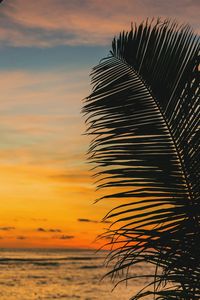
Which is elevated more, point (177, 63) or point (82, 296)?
point (177, 63)

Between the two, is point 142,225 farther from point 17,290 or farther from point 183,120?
point 17,290

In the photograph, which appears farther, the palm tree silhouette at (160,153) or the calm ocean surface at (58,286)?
the calm ocean surface at (58,286)

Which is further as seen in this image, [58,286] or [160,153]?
[58,286]

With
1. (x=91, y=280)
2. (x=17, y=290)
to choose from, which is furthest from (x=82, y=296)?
(x=91, y=280)

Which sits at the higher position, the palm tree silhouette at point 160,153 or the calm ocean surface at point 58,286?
the palm tree silhouette at point 160,153

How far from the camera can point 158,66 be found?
8.81 ft

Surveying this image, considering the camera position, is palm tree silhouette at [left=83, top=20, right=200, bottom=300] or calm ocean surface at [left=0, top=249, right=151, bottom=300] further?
calm ocean surface at [left=0, top=249, right=151, bottom=300]

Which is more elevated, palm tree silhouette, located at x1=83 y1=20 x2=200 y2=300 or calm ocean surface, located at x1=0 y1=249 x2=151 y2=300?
palm tree silhouette, located at x1=83 y1=20 x2=200 y2=300

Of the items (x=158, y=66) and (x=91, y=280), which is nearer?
(x=158, y=66)

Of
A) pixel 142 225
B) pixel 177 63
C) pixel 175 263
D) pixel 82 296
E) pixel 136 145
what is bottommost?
pixel 82 296

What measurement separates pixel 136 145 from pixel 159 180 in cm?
23

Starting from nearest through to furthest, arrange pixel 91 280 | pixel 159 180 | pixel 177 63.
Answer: pixel 159 180, pixel 177 63, pixel 91 280

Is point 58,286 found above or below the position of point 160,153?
below

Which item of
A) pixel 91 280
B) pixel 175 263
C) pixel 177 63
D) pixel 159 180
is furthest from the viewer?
pixel 91 280
